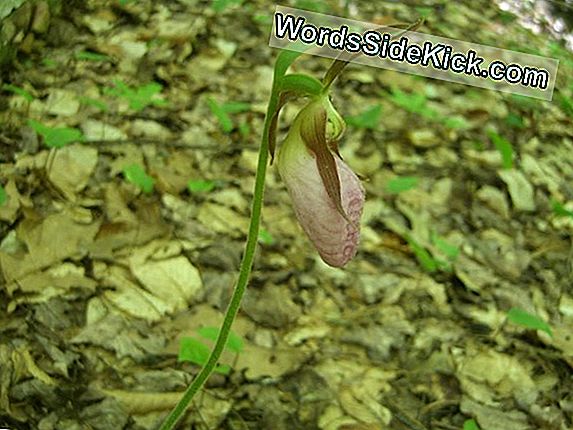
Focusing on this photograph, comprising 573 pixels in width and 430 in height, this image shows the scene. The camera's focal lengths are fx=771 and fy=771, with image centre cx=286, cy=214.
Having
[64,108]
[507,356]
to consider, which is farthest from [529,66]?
[64,108]

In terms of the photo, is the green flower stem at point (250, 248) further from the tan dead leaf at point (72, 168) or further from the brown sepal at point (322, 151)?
the tan dead leaf at point (72, 168)

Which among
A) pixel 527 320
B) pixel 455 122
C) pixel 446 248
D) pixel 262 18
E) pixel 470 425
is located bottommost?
pixel 470 425

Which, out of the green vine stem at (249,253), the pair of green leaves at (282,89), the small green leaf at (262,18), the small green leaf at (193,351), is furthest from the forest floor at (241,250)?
the pair of green leaves at (282,89)

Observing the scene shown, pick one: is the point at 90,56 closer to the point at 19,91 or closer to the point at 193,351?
the point at 19,91

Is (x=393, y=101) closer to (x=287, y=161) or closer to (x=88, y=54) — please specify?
(x=88, y=54)

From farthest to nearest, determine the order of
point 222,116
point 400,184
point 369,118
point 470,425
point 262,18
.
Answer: point 262,18
point 369,118
point 222,116
point 400,184
point 470,425

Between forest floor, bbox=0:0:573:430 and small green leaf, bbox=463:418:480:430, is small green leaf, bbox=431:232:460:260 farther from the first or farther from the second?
small green leaf, bbox=463:418:480:430

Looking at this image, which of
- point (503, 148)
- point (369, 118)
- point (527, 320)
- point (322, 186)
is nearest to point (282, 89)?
point (322, 186)
